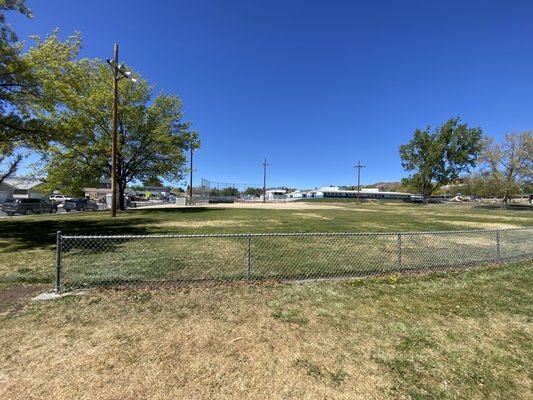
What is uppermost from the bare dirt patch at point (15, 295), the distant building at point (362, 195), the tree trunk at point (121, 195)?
the distant building at point (362, 195)

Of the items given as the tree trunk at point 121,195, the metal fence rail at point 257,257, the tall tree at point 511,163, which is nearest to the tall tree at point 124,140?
the tree trunk at point 121,195

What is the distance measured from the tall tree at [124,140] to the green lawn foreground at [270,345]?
877 inches

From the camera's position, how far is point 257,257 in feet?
27.2

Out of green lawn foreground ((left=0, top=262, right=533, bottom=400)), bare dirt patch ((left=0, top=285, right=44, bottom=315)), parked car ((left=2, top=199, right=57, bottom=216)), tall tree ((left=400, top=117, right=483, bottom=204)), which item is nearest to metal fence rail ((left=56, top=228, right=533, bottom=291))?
bare dirt patch ((left=0, top=285, right=44, bottom=315))

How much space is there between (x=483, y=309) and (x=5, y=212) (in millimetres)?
37914

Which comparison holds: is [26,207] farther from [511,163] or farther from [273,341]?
[511,163]

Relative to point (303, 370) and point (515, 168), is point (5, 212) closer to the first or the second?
point (303, 370)

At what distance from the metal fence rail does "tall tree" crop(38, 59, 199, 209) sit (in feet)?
58.9

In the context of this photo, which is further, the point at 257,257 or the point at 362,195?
the point at 362,195

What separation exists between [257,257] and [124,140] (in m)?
23.2

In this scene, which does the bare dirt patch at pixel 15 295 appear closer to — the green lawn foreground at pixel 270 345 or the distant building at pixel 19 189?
the green lawn foreground at pixel 270 345

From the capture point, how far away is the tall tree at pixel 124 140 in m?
24.6

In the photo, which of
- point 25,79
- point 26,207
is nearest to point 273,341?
point 25,79

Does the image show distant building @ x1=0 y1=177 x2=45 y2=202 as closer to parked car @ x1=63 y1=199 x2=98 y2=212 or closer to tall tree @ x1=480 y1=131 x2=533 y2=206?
parked car @ x1=63 y1=199 x2=98 y2=212
